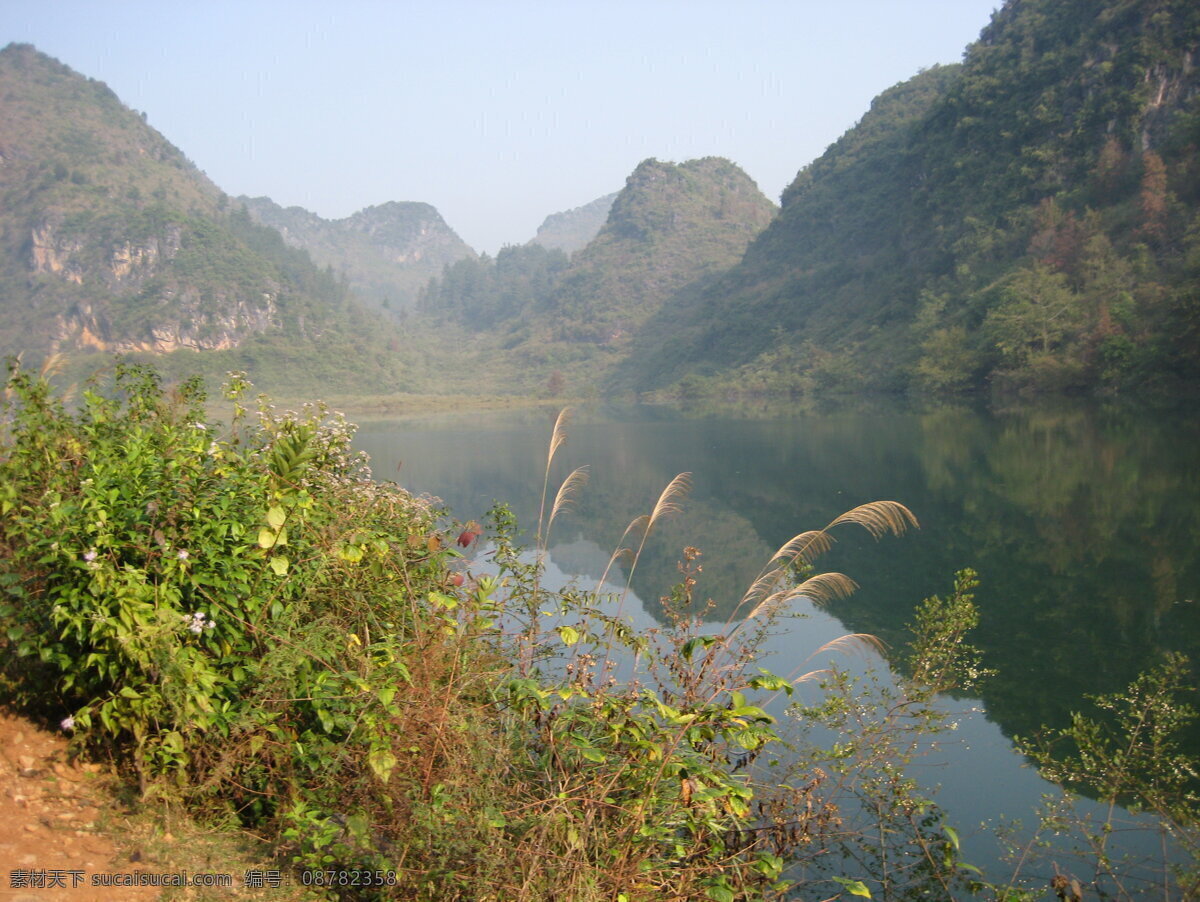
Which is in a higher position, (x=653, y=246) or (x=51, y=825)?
(x=653, y=246)

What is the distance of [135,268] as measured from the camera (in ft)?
304

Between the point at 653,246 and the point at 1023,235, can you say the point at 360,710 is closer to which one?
the point at 1023,235

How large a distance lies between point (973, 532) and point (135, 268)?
100115mm

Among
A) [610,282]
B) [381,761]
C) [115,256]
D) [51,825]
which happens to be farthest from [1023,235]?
[115,256]

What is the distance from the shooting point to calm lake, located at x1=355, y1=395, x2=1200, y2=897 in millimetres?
6621

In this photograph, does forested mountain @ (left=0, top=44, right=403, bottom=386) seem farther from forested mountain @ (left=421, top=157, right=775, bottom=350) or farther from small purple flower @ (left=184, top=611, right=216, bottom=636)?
small purple flower @ (left=184, top=611, right=216, bottom=636)

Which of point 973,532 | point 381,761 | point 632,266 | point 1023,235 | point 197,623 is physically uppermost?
point 632,266

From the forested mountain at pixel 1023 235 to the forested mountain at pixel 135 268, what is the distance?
47.2m

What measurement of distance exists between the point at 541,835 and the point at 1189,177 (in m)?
41.8

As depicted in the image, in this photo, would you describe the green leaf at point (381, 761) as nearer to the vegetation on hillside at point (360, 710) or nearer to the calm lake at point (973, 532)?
the vegetation on hillside at point (360, 710)

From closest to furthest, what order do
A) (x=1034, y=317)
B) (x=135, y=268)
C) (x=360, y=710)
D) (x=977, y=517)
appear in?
1. (x=360, y=710)
2. (x=977, y=517)
3. (x=1034, y=317)
4. (x=135, y=268)

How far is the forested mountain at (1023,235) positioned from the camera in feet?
109

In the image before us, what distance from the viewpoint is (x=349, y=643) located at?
3754 mm

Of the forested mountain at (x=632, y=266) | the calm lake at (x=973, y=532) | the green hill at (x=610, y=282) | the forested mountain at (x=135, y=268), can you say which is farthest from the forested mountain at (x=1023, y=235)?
the forested mountain at (x=135, y=268)
